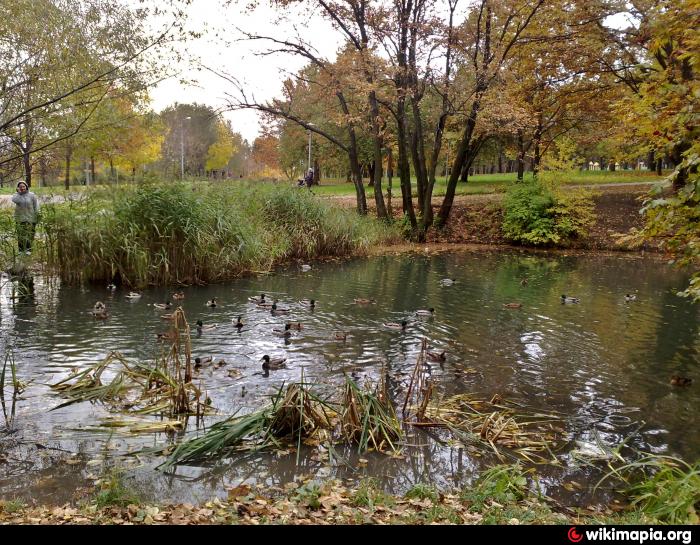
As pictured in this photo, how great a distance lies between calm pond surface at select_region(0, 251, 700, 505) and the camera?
5.05m

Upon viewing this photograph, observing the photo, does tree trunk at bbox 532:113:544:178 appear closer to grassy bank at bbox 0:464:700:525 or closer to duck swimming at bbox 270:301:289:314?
duck swimming at bbox 270:301:289:314

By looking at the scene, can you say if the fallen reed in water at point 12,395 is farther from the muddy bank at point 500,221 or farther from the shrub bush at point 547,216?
the shrub bush at point 547,216

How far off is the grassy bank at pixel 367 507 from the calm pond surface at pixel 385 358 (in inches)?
12.3

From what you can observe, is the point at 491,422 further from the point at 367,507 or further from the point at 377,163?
the point at 377,163

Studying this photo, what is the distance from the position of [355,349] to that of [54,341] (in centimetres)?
477

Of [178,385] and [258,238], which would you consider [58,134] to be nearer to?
[178,385]

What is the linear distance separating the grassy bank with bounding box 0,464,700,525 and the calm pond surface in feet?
1.03

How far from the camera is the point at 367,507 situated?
4133 mm

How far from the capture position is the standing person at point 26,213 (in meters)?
12.6

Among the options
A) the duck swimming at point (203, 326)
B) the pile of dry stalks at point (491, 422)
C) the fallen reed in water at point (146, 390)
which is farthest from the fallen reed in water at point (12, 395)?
the pile of dry stalks at point (491, 422)

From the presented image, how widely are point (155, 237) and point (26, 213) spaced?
9.54 ft

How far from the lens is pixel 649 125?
17.3 ft
